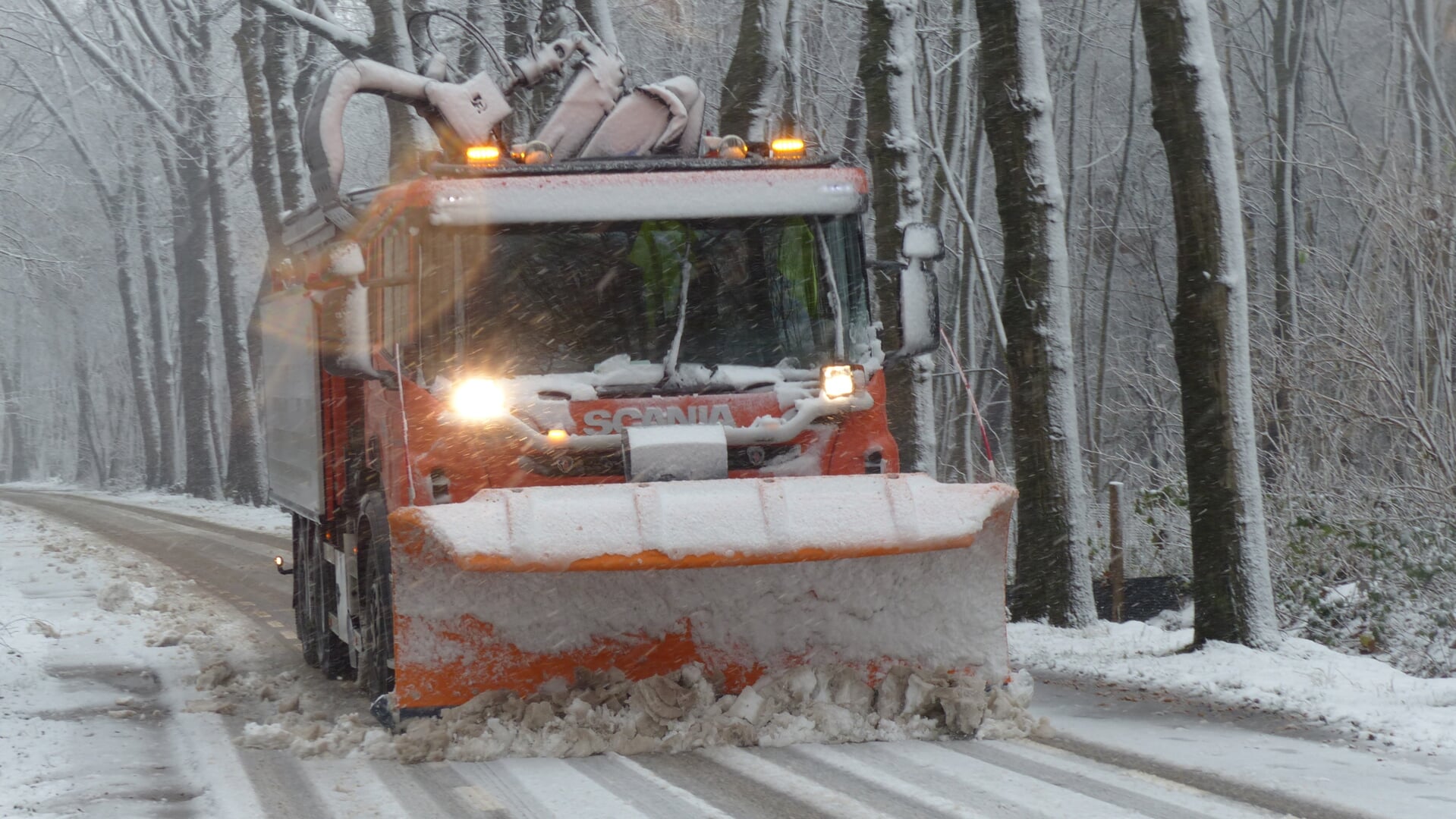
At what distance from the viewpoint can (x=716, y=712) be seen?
6742 millimetres

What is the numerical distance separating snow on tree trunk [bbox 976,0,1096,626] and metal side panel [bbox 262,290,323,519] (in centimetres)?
475

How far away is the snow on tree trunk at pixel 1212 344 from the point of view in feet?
29.5

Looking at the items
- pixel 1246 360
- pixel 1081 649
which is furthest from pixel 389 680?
pixel 1246 360

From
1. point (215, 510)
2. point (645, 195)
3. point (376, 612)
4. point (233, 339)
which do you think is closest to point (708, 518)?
point (645, 195)

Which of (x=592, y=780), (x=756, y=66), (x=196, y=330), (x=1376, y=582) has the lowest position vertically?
(x=592, y=780)

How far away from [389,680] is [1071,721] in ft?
10.5

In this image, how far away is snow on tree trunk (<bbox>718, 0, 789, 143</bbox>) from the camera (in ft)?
49.4

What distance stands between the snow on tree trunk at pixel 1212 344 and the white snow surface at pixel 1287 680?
0.31m

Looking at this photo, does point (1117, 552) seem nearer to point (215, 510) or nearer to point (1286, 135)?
point (1286, 135)

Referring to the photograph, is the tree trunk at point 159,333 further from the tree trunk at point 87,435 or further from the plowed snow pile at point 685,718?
the plowed snow pile at point 685,718

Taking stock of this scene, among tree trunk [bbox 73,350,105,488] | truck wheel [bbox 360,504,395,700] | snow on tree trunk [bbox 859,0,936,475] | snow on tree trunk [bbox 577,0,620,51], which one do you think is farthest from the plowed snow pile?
tree trunk [bbox 73,350,105,488]

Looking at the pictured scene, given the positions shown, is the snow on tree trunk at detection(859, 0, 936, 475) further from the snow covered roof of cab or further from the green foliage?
the snow covered roof of cab

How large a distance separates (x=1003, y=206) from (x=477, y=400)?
5.48 meters

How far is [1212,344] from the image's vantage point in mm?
9070
